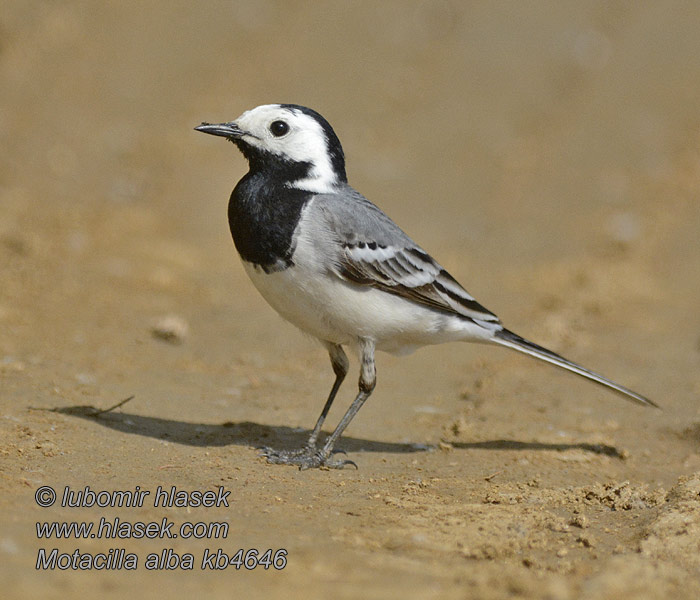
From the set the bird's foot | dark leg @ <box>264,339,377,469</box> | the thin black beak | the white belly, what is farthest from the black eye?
the bird's foot

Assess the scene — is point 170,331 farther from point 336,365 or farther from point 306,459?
point 306,459

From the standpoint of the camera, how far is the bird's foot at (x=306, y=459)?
6.09 meters

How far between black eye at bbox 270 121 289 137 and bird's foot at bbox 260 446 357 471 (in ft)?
6.97

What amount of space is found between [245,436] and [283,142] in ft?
7.03

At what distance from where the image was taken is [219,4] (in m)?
17.2

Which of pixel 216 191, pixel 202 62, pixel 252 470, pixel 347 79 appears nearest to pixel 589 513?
pixel 252 470

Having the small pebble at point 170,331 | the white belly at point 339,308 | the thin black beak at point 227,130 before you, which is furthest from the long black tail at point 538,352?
the small pebble at point 170,331

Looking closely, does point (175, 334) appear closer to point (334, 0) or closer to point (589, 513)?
point (589, 513)

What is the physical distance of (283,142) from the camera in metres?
6.13

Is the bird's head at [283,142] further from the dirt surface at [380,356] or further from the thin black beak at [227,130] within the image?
the dirt surface at [380,356]

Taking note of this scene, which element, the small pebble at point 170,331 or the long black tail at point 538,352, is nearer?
the long black tail at point 538,352

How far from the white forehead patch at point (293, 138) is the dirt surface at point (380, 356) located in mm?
1911

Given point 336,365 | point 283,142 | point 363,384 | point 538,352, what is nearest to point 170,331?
point 336,365

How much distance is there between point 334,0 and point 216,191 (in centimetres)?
561
